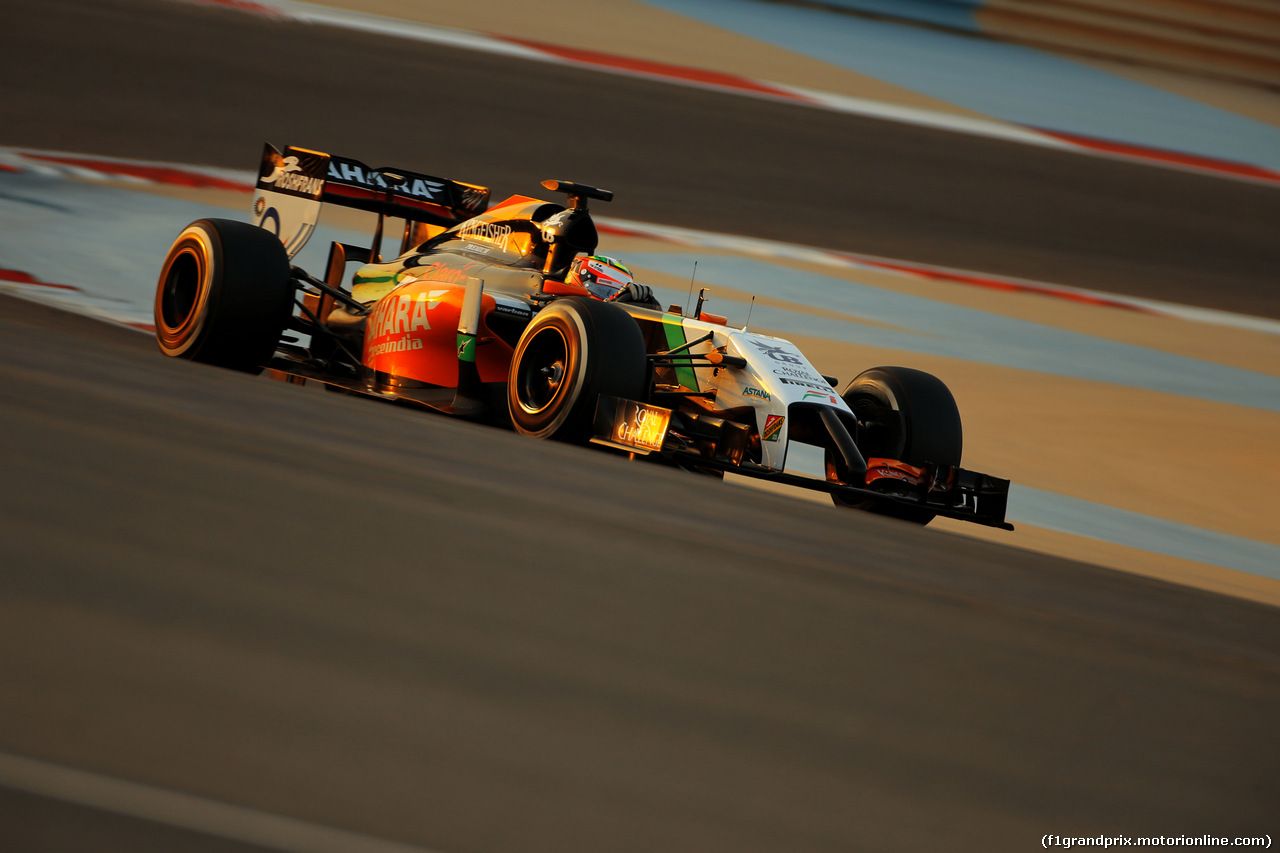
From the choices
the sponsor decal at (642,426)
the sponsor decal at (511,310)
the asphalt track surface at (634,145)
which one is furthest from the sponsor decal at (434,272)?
the asphalt track surface at (634,145)

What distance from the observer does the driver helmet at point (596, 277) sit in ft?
21.5

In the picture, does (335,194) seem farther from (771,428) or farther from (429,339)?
(771,428)

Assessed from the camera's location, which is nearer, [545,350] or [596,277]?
[545,350]

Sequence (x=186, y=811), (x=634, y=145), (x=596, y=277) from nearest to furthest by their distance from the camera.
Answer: (x=186, y=811) → (x=596, y=277) → (x=634, y=145)

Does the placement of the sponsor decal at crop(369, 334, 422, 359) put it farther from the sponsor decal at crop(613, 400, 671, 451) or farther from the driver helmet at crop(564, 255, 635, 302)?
the sponsor decal at crop(613, 400, 671, 451)

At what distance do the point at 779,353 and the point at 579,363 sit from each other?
1.01 meters

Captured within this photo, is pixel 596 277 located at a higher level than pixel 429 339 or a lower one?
higher

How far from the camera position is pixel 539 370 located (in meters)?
5.97

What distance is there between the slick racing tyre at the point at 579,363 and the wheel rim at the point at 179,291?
1983mm

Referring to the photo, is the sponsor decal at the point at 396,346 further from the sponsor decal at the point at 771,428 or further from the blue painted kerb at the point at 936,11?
the blue painted kerb at the point at 936,11

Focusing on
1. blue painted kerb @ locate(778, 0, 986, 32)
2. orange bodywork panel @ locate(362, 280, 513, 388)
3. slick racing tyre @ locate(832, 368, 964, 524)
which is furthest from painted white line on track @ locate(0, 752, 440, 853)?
blue painted kerb @ locate(778, 0, 986, 32)

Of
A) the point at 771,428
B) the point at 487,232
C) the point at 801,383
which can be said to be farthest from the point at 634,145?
the point at 771,428

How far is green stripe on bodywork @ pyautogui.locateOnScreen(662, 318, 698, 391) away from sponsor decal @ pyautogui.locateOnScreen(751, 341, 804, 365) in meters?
0.33

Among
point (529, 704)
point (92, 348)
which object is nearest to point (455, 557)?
point (529, 704)
